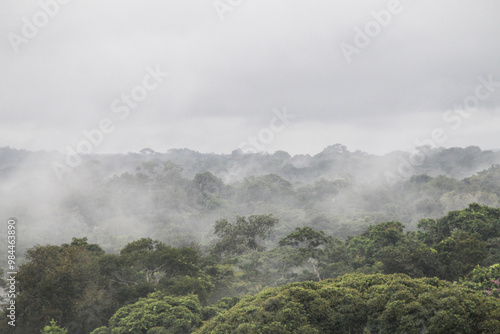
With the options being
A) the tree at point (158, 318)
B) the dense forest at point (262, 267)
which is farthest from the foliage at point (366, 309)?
the tree at point (158, 318)

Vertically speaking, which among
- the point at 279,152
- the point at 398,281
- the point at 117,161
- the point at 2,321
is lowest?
the point at 398,281

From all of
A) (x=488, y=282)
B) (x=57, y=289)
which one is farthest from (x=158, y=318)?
(x=488, y=282)

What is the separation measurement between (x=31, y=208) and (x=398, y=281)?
63383mm

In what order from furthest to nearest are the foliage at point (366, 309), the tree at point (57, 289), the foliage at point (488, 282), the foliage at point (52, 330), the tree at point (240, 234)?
the tree at point (240, 234)
the tree at point (57, 289)
the foliage at point (52, 330)
the foliage at point (488, 282)
the foliage at point (366, 309)

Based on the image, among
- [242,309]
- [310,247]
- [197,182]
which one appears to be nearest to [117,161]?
[197,182]

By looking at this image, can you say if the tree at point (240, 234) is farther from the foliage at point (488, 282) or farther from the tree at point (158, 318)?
the foliage at point (488, 282)

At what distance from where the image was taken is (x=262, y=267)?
29.5 meters

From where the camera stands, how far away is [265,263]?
29422mm

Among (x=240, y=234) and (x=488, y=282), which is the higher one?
(x=240, y=234)

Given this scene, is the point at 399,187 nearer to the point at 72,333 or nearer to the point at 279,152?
the point at 72,333

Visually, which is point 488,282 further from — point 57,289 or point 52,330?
point 57,289

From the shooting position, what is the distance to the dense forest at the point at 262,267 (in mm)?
11359

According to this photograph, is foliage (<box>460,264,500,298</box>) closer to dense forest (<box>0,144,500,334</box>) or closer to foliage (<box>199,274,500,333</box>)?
dense forest (<box>0,144,500,334</box>)

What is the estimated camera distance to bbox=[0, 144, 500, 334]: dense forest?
1136 centimetres
